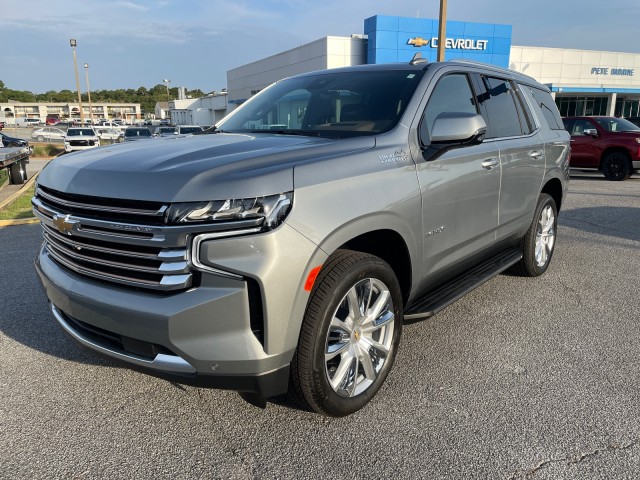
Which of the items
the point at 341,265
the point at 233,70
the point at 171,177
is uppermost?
the point at 233,70

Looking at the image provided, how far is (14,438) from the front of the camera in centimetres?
263

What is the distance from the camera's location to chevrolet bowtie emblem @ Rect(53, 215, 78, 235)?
8.22 ft

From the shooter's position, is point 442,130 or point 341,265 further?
point 442,130

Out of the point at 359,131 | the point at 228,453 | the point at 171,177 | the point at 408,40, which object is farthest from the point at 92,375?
the point at 408,40

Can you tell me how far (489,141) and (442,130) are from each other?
1.04m

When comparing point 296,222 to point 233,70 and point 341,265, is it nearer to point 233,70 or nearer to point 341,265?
point 341,265

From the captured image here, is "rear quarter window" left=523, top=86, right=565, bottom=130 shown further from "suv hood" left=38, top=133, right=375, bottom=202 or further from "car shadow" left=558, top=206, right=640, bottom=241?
"suv hood" left=38, top=133, right=375, bottom=202

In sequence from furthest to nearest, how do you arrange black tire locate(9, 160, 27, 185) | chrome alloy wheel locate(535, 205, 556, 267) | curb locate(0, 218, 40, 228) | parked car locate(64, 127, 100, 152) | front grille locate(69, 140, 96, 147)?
front grille locate(69, 140, 96, 147), parked car locate(64, 127, 100, 152), black tire locate(9, 160, 27, 185), curb locate(0, 218, 40, 228), chrome alloy wheel locate(535, 205, 556, 267)

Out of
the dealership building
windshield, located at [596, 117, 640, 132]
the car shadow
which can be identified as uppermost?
the dealership building

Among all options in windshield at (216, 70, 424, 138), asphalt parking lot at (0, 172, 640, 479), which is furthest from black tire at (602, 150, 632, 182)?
windshield at (216, 70, 424, 138)

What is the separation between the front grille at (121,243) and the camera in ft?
7.17

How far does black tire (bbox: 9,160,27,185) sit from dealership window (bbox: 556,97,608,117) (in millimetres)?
40883

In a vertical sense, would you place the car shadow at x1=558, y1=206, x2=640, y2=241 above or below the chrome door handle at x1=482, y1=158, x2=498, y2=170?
below

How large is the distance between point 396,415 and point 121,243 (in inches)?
67.1
